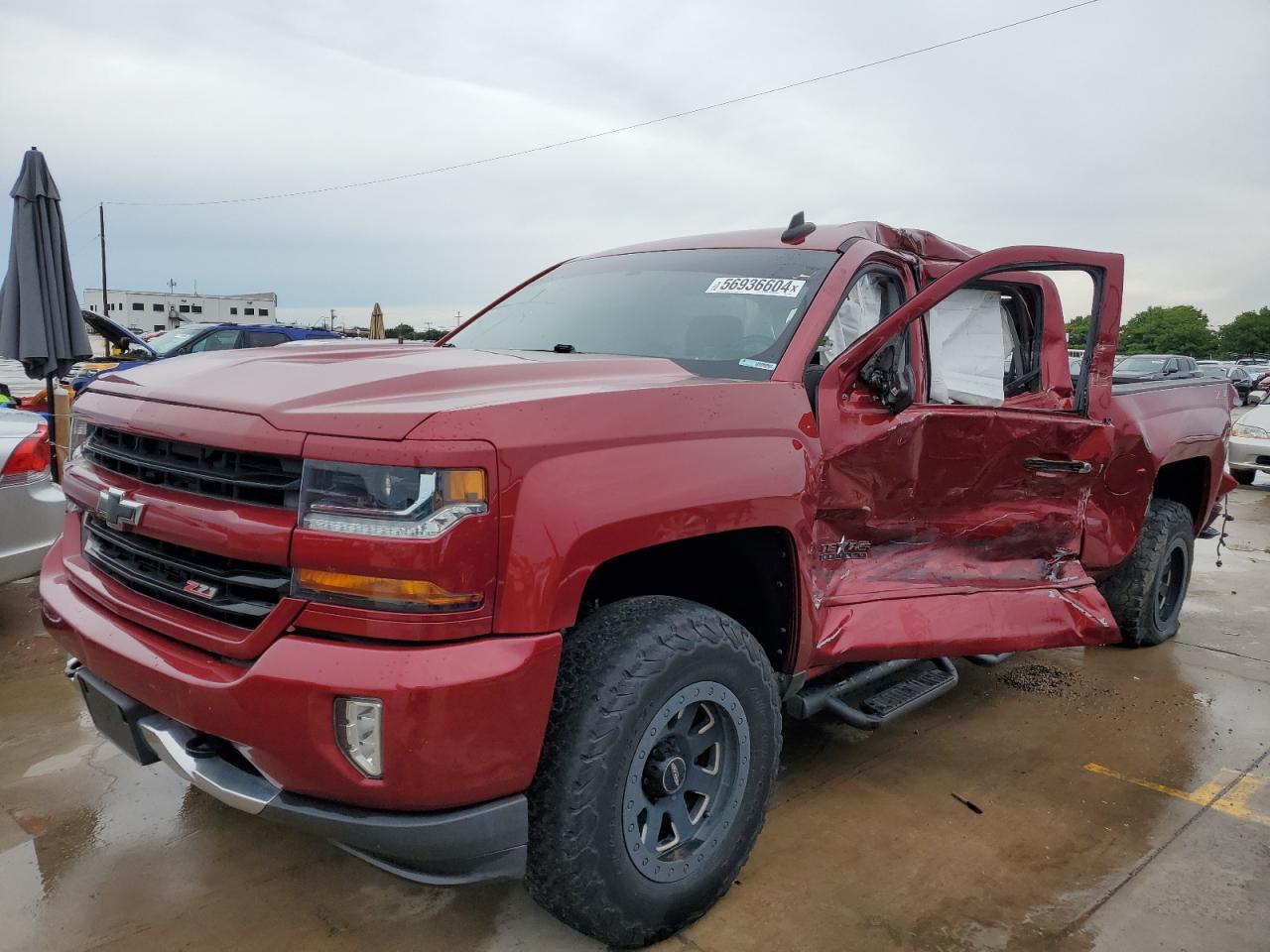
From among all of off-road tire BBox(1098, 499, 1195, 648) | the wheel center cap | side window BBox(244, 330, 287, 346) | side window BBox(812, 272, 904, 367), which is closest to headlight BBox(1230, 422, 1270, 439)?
off-road tire BBox(1098, 499, 1195, 648)

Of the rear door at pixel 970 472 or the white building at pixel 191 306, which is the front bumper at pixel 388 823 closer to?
the rear door at pixel 970 472

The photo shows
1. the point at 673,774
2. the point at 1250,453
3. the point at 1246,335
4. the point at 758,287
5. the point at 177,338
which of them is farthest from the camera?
the point at 1246,335

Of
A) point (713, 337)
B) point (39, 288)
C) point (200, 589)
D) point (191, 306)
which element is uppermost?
point (713, 337)

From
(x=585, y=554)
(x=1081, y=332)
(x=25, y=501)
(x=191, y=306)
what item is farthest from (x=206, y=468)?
(x=191, y=306)

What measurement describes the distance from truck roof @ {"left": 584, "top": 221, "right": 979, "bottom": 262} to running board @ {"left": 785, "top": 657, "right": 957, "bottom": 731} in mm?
1544

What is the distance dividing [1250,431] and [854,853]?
36.2 ft

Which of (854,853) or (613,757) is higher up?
(613,757)

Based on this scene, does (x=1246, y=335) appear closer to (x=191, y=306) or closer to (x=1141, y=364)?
(x=1141, y=364)

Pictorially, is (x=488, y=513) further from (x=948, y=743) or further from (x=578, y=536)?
(x=948, y=743)

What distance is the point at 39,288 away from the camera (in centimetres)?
686

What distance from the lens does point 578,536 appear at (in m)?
2.10

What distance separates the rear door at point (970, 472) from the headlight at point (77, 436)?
2234 mm

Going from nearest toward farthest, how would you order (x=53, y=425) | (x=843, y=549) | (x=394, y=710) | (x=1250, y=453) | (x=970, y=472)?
(x=394, y=710) < (x=843, y=549) < (x=970, y=472) < (x=53, y=425) < (x=1250, y=453)

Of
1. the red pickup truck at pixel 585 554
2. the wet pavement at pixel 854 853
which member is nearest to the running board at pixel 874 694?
the red pickup truck at pixel 585 554
